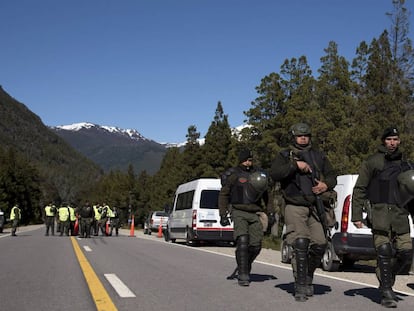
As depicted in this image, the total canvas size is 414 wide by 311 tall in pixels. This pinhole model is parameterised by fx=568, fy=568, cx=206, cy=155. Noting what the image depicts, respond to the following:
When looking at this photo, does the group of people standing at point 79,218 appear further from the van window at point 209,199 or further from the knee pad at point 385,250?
the knee pad at point 385,250

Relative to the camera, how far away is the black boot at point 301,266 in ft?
21.4

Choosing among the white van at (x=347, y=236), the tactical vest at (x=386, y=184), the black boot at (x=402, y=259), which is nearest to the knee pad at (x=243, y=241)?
the tactical vest at (x=386, y=184)

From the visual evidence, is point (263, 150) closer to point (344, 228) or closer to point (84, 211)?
point (84, 211)

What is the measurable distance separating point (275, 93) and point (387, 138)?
30.3 meters

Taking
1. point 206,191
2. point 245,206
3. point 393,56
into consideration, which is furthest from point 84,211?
point 245,206

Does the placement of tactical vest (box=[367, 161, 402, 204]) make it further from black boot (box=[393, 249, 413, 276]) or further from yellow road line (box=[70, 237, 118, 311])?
yellow road line (box=[70, 237, 118, 311])

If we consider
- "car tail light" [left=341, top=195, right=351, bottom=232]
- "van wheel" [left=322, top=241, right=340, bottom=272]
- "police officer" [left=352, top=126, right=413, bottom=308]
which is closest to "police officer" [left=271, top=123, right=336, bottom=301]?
"police officer" [left=352, top=126, right=413, bottom=308]

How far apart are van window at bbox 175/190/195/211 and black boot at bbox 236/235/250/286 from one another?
12078mm

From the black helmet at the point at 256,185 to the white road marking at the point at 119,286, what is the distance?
6.97 ft

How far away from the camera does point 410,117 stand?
2181cm

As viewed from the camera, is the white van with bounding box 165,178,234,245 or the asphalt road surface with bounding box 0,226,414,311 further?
the white van with bounding box 165,178,234,245

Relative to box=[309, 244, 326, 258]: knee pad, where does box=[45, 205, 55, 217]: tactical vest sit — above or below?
above

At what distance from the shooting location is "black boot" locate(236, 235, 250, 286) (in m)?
7.84

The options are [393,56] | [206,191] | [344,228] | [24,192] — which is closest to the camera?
[344,228]
